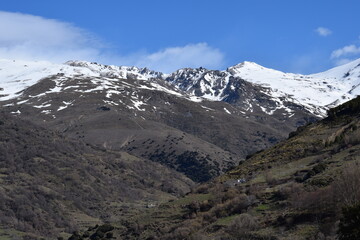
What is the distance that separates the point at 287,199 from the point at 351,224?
16.8 metres

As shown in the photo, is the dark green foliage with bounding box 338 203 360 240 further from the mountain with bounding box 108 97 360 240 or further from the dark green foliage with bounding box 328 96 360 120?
the dark green foliage with bounding box 328 96 360 120

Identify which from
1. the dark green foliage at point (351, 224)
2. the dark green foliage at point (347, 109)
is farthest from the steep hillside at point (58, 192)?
the dark green foliage at point (351, 224)

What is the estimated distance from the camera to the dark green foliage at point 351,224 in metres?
28.4

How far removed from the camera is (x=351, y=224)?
94.8 feet

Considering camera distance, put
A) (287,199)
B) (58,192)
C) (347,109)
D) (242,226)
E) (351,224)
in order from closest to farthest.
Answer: (351,224)
(242,226)
(287,199)
(347,109)
(58,192)

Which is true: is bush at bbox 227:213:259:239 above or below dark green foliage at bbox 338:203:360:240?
below

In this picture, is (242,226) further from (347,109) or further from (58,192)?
(58,192)

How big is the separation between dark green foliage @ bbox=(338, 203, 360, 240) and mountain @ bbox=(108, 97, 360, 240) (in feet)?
0.16

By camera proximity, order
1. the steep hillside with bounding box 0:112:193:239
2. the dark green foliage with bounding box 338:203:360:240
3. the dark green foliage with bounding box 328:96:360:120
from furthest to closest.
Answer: the steep hillside with bounding box 0:112:193:239, the dark green foliage with bounding box 328:96:360:120, the dark green foliage with bounding box 338:203:360:240

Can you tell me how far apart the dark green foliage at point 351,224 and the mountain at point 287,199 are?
1.9 inches

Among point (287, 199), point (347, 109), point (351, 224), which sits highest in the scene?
point (347, 109)

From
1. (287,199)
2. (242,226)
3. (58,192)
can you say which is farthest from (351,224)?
(58,192)

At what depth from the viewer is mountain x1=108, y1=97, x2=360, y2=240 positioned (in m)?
36.6

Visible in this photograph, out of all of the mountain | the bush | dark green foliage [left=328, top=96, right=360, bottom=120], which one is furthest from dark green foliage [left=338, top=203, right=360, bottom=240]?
dark green foliage [left=328, top=96, right=360, bottom=120]
